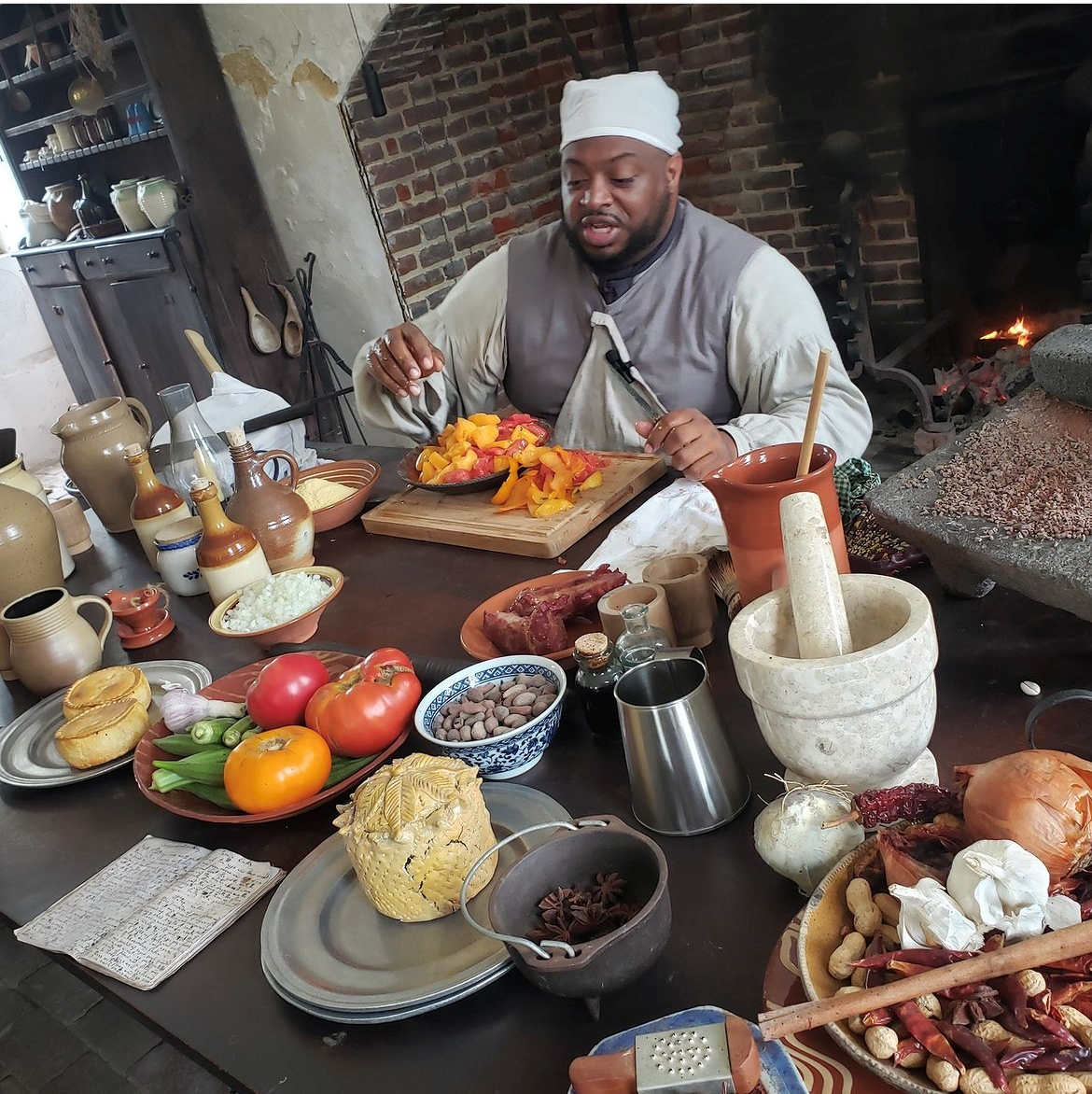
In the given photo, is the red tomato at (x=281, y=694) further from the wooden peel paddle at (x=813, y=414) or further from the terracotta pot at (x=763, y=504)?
the wooden peel paddle at (x=813, y=414)

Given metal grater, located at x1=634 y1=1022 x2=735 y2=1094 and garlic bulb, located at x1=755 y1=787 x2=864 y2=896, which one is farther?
garlic bulb, located at x1=755 y1=787 x2=864 y2=896

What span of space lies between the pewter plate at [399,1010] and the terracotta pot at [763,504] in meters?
0.56

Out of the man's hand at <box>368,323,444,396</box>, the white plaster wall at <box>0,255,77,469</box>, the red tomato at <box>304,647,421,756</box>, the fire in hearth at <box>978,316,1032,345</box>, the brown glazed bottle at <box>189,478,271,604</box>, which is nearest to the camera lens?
the red tomato at <box>304,647,421,756</box>

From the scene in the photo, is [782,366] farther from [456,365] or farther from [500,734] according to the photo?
[500,734]

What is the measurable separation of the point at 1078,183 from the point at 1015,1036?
10.4 ft

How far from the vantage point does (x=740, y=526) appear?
46.4 inches

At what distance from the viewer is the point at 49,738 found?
158 centimetres

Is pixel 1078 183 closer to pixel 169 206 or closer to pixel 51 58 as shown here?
pixel 169 206

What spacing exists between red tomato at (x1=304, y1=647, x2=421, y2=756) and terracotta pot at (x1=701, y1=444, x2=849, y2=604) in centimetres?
47

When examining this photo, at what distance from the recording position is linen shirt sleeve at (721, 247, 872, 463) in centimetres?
203

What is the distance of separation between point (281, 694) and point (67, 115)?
17.0 ft

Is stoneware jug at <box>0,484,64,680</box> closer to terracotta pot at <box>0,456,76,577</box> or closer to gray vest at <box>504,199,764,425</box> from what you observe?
terracotta pot at <box>0,456,76,577</box>

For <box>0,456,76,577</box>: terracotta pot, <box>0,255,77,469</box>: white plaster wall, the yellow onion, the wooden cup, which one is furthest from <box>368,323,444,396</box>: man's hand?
<box>0,255,77,469</box>: white plaster wall

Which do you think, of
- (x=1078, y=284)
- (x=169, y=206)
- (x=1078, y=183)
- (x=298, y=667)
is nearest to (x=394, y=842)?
(x=298, y=667)
